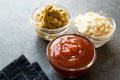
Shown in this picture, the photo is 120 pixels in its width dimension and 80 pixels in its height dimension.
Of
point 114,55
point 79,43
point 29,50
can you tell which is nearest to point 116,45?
point 114,55

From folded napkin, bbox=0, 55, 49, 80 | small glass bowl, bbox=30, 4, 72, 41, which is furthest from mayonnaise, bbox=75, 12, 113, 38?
folded napkin, bbox=0, 55, 49, 80

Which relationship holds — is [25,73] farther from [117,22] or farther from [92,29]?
[117,22]

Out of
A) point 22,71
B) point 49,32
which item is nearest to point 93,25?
point 49,32

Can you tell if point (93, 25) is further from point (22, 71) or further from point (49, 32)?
point (22, 71)

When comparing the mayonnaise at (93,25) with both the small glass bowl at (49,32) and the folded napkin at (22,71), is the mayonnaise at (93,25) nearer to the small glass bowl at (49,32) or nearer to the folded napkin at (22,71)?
the small glass bowl at (49,32)

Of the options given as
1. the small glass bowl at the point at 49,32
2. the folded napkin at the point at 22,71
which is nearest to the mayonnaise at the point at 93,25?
the small glass bowl at the point at 49,32

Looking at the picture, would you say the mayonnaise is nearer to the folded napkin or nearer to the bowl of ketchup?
the bowl of ketchup
